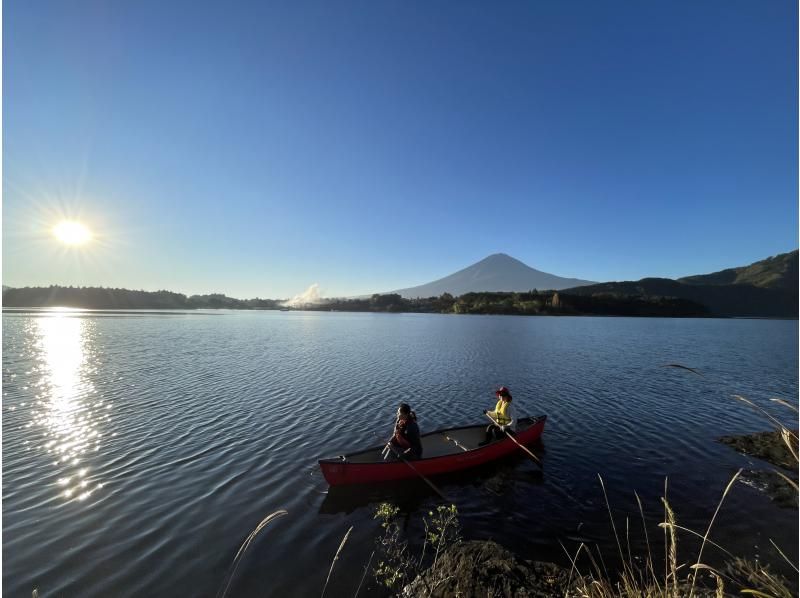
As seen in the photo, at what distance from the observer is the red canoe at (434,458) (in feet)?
40.2

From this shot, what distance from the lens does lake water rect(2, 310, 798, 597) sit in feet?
30.2

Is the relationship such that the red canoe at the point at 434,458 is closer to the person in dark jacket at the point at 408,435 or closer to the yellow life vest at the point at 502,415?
the person in dark jacket at the point at 408,435

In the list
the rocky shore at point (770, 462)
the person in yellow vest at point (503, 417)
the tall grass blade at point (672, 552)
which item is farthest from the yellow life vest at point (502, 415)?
the tall grass blade at point (672, 552)

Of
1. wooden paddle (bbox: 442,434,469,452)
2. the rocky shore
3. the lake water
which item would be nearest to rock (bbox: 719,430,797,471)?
the rocky shore

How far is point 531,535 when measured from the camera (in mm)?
10344

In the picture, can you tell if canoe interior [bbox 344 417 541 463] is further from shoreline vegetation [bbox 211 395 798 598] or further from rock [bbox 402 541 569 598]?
rock [bbox 402 541 569 598]

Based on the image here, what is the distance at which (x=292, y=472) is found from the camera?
13.5 metres

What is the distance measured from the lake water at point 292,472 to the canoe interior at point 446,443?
113 cm

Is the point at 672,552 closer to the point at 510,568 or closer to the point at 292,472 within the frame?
the point at 510,568

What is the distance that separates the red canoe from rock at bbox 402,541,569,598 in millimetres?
4078

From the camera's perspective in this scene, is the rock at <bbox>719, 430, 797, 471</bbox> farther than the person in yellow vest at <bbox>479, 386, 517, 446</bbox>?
No

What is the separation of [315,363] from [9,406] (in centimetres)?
A: 1952

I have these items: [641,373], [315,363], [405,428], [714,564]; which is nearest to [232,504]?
[405,428]

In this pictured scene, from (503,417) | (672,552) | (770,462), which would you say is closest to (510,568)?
(672,552)
